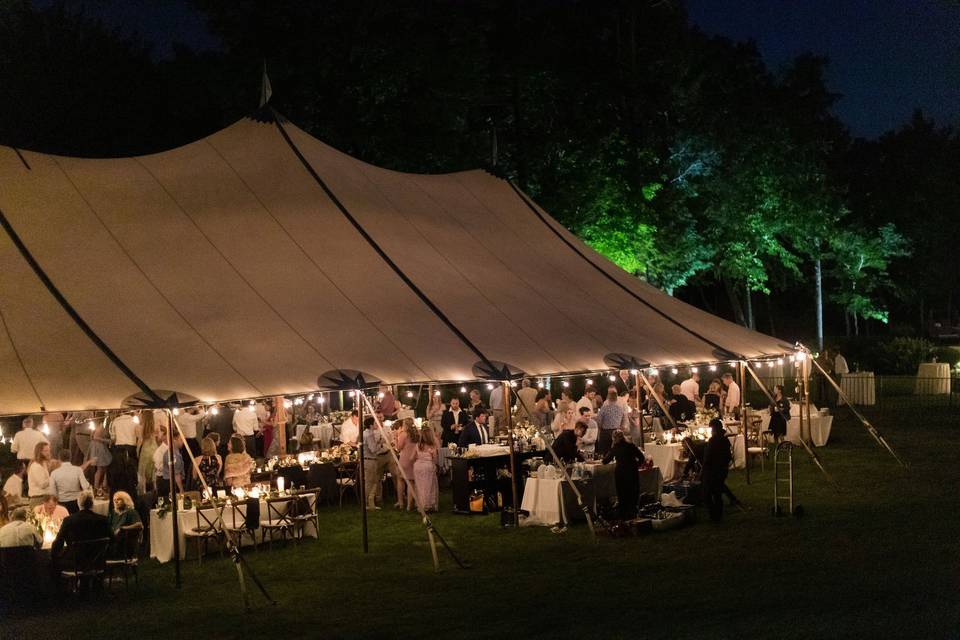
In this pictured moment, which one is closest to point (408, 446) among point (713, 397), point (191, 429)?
point (191, 429)

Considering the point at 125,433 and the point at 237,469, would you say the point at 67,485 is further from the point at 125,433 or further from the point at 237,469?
the point at 125,433

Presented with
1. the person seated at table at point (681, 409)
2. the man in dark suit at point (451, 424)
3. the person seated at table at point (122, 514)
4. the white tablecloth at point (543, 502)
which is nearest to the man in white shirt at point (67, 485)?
the person seated at table at point (122, 514)

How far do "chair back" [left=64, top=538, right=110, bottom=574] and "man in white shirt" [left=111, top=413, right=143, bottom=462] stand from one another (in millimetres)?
6387

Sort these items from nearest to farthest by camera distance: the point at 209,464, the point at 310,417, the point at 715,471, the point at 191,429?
the point at 715,471 < the point at 209,464 < the point at 191,429 < the point at 310,417

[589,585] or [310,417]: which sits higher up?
[310,417]

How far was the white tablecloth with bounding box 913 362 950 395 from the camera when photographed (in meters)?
29.3

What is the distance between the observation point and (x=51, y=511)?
11289 mm

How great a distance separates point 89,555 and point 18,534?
0.69 metres

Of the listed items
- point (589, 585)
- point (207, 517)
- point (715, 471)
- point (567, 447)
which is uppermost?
point (567, 447)

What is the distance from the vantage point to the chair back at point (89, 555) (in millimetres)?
9852

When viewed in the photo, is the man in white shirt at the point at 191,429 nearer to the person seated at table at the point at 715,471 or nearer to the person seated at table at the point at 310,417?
the person seated at table at the point at 310,417

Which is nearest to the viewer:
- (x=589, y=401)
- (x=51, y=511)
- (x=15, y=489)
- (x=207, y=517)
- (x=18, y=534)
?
(x=18, y=534)

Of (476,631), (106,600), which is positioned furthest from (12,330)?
(476,631)

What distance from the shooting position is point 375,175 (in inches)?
635
